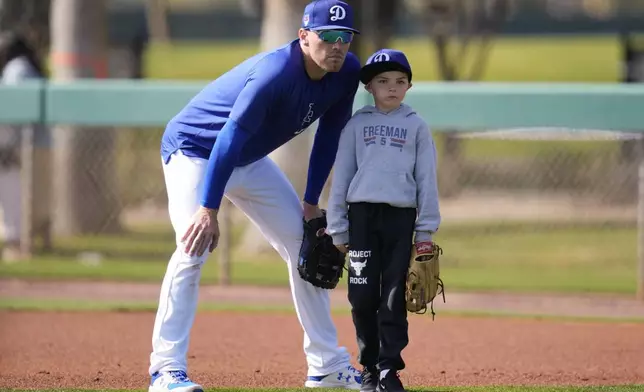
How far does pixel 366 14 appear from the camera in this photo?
21.9 m

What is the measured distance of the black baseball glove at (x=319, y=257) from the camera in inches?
243

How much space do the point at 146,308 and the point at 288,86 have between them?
15.4 ft

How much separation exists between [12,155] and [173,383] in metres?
8.20

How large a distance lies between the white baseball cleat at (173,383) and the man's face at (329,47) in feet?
5.51

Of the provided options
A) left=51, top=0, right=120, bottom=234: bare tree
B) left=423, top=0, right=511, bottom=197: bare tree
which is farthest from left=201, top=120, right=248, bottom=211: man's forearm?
left=423, top=0, right=511, bottom=197: bare tree

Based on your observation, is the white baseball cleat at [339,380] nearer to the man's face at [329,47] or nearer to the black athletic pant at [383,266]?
the black athletic pant at [383,266]

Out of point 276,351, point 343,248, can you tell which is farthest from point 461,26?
point 343,248

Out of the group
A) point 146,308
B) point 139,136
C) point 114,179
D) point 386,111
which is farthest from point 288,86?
point 139,136

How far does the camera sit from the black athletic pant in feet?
19.1

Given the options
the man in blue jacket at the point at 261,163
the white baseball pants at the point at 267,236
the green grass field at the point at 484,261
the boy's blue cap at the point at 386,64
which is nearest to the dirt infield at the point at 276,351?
the white baseball pants at the point at 267,236

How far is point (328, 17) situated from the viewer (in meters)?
5.77

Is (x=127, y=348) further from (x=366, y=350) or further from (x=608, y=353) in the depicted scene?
(x=608, y=353)

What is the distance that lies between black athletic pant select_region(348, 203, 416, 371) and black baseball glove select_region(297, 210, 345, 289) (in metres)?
0.30

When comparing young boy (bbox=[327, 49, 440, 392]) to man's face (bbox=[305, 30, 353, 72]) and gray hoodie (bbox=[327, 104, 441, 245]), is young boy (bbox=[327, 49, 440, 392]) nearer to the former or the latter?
gray hoodie (bbox=[327, 104, 441, 245])
